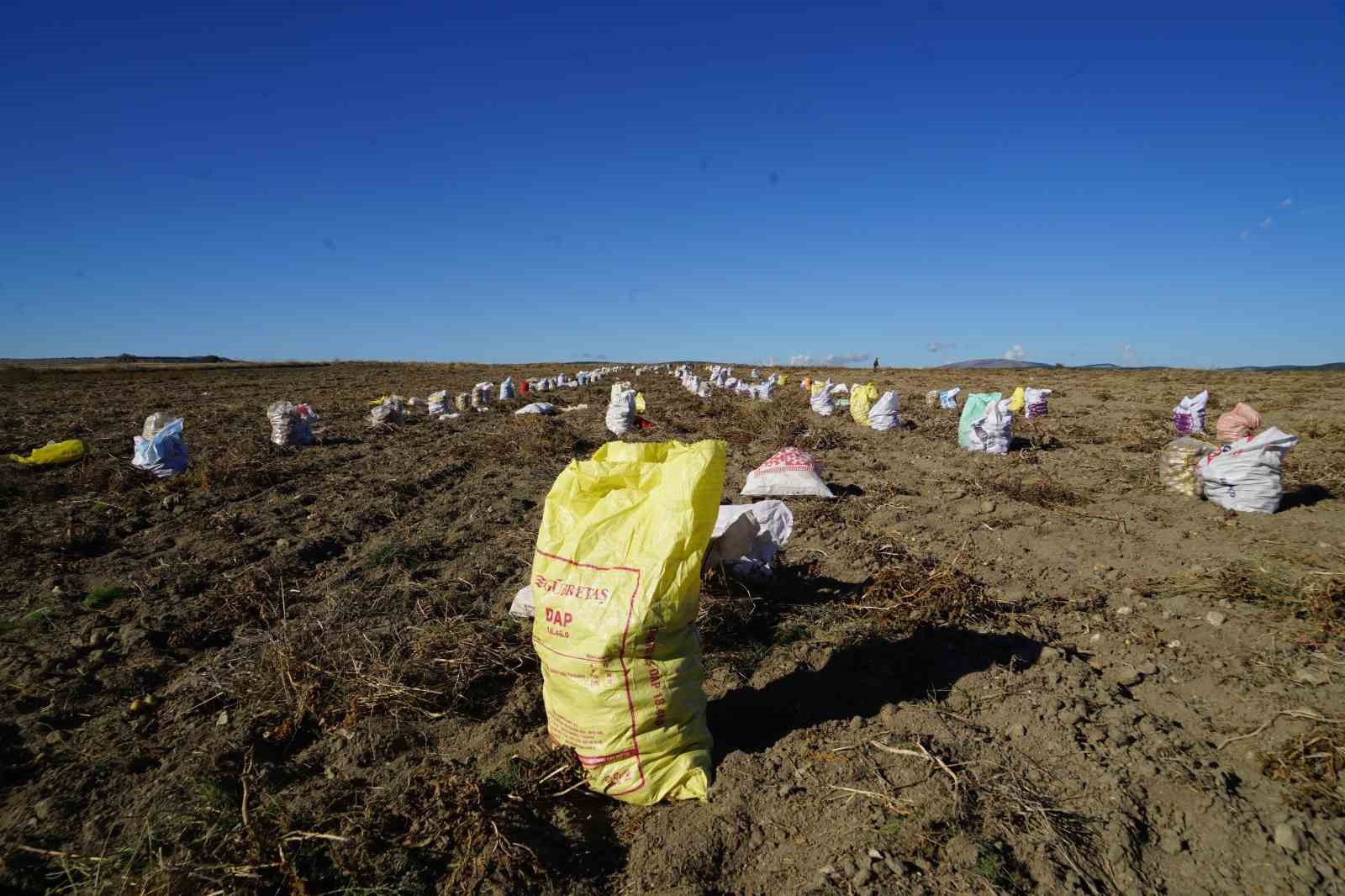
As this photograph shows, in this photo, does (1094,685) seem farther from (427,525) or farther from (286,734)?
(427,525)

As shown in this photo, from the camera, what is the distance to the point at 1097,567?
3.88 metres

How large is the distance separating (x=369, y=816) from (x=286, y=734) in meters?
0.80

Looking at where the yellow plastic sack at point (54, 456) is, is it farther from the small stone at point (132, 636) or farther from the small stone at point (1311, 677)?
the small stone at point (1311, 677)

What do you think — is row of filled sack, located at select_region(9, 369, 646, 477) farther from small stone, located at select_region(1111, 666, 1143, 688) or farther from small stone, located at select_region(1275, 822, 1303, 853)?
small stone, located at select_region(1275, 822, 1303, 853)

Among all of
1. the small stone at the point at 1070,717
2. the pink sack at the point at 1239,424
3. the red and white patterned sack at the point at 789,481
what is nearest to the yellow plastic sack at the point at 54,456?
the red and white patterned sack at the point at 789,481

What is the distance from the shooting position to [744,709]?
97.6 inches

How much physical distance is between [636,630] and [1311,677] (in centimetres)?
297

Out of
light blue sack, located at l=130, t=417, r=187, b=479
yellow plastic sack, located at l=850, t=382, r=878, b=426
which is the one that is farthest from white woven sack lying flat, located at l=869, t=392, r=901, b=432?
light blue sack, located at l=130, t=417, r=187, b=479

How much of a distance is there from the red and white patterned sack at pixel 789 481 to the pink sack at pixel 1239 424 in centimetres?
415

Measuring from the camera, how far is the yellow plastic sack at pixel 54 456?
724cm

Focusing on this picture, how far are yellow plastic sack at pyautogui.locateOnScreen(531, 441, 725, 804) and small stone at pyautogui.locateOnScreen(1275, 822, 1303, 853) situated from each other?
1.70m

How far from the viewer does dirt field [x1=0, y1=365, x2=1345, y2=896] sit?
67.7 inches

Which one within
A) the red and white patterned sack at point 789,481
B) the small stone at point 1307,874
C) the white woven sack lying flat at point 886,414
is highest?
the white woven sack lying flat at point 886,414

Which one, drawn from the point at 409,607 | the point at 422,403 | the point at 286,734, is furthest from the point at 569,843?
the point at 422,403
